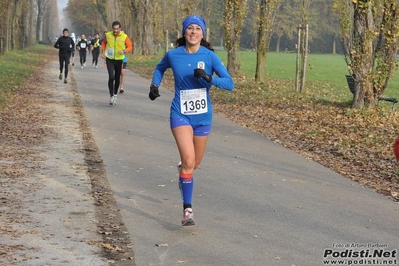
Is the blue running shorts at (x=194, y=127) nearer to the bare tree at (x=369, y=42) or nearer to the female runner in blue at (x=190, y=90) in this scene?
the female runner in blue at (x=190, y=90)

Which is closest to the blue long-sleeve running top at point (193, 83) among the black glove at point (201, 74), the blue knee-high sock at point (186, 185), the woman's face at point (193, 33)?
the woman's face at point (193, 33)

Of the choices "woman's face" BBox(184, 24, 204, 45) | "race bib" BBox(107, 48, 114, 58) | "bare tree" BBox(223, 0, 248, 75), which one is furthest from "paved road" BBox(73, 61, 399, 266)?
"bare tree" BBox(223, 0, 248, 75)

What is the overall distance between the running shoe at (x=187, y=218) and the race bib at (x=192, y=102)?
2.96ft

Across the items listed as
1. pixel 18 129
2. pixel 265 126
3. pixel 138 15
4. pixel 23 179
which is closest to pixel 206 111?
pixel 23 179

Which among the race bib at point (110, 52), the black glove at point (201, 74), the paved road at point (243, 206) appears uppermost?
the black glove at point (201, 74)

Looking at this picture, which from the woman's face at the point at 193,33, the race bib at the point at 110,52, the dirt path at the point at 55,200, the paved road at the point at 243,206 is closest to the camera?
the dirt path at the point at 55,200

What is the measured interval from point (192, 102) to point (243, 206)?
1372 millimetres

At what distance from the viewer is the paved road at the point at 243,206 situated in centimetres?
621

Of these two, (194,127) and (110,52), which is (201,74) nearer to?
(194,127)

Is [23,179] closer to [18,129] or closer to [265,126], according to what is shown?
[18,129]

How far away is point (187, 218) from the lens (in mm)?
6988

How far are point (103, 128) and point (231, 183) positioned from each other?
5.23 m

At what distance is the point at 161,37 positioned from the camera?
61312 millimetres

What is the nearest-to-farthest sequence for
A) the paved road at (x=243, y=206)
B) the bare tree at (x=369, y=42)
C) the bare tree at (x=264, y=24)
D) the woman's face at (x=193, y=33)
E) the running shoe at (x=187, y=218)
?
the paved road at (x=243, y=206)
the running shoe at (x=187, y=218)
the woman's face at (x=193, y=33)
the bare tree at (x=369, y=42)
the bare tree at (x=264, y=24)
